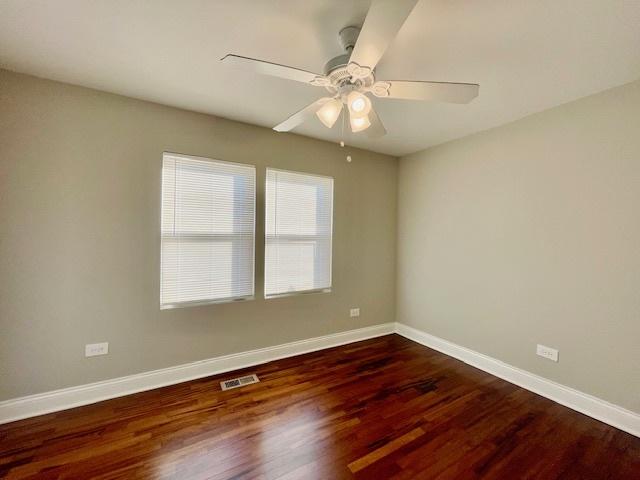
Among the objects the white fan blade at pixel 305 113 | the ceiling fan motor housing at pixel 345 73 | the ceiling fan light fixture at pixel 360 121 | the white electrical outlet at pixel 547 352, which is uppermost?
the ceiling fan motor housing at pixel 345 73

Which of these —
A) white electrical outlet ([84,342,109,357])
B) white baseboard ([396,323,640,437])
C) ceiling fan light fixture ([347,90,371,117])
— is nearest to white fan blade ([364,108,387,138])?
ceiling fan light fixture ([347,90,371,117])

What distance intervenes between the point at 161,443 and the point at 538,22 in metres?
3.33

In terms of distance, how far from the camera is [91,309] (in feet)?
6.98

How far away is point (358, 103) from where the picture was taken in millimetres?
1502

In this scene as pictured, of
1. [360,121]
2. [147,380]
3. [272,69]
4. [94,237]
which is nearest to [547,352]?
[360,121]

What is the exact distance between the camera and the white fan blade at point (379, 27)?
3.08ft

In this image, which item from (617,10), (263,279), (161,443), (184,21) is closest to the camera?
(617,10)

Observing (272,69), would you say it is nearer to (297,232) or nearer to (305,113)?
(305,113)

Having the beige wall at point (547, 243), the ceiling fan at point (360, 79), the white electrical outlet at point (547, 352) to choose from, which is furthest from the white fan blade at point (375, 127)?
the white electrical outlet at point (547, 352)

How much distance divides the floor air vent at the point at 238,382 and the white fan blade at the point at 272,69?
247 centimetres

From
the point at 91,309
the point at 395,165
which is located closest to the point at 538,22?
the point at 395,165

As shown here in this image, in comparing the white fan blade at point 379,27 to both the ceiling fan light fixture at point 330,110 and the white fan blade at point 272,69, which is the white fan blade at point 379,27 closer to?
the white fan blade at point 272,69

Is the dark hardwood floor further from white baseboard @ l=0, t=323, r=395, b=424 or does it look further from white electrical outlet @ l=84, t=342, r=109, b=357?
white electrical outlet @ l=84, t=342, r=109, b=357

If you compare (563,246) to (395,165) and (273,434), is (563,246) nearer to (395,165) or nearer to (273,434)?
(395,165)
